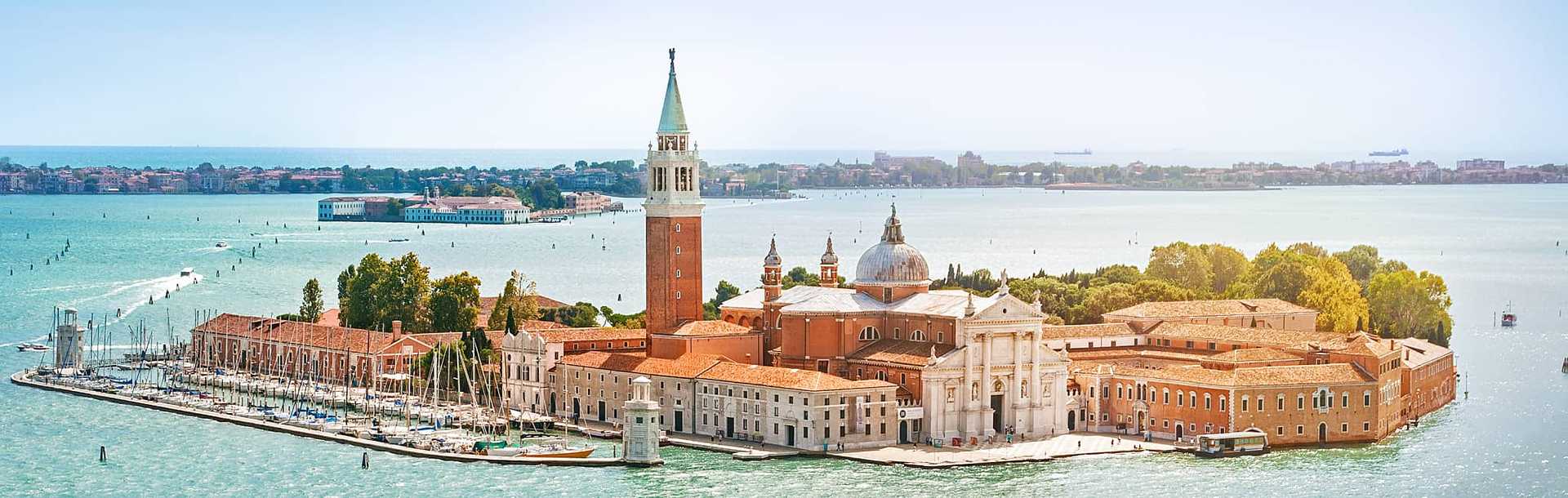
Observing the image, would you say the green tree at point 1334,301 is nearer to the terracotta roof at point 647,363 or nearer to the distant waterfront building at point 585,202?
the terracotta roof at point 647,363

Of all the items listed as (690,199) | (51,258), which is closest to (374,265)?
(690,199)

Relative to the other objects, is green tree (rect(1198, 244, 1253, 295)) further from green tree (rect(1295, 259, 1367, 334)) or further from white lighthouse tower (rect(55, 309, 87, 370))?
Result: white lighthouse tower (rect(55, 309, 87, 370))

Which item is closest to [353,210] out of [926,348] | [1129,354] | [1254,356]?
[1129,354]

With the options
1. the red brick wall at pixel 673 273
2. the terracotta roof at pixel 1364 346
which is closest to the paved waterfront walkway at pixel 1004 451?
the terracotta roof at pixel 1364 346

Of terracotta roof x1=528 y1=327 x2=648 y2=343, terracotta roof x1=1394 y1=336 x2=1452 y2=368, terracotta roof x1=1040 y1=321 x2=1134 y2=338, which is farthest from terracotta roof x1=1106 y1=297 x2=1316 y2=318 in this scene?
terracotta roof x1=528 y1=327 x2=648 y2=343

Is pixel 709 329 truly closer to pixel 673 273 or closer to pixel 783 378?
pixel 673 273

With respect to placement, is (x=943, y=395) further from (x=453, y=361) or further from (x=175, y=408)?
(x=175, y=408)
